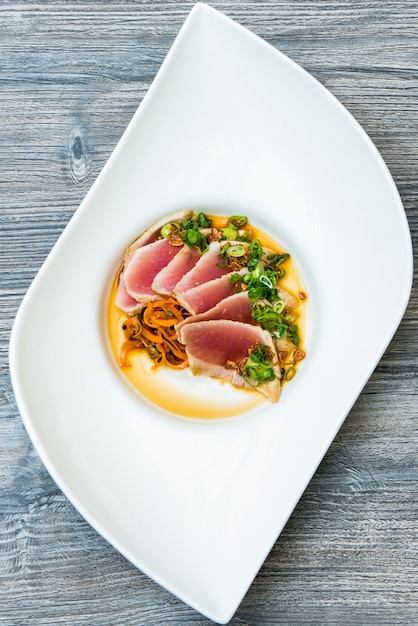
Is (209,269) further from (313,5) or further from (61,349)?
(313,5)

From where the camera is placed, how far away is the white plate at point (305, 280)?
201 cm

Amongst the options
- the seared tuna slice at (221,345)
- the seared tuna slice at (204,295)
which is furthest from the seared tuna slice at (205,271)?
the seared tuna slice at (221,345)

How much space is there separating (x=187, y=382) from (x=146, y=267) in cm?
42

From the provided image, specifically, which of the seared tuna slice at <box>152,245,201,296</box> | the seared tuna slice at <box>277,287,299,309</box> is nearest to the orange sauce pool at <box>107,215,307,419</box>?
the seared tuna slice at <box>277,287,299,309</box>

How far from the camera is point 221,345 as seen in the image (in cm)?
227

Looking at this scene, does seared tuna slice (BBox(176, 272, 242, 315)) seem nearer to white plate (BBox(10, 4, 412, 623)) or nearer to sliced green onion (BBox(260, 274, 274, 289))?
sliced green onion (BBox(260, 274, 274, 289))

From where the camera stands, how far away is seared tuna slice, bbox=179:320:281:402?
2254 millimetres

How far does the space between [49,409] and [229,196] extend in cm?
91

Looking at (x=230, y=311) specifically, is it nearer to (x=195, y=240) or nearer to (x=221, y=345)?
(x=221, y=345)

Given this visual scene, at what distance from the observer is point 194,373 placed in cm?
229

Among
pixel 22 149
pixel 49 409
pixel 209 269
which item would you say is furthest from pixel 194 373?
pixel 22 149

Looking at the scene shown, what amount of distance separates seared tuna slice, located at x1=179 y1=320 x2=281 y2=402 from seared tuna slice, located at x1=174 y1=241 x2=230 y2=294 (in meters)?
0.14

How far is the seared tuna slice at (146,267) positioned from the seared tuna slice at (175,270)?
0.02m

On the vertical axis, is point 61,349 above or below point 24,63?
below
